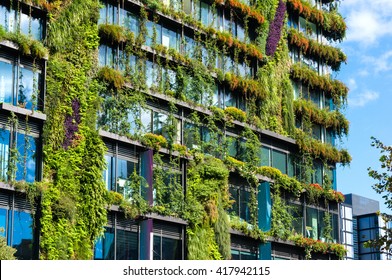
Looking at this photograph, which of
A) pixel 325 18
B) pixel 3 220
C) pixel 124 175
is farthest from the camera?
pixel 325 18

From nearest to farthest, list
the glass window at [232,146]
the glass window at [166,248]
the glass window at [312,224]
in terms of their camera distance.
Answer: the glass window at [166,248]
the glass window at [232,146]
the glass window at [312,224]

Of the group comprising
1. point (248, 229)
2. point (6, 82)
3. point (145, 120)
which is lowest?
point (248, 229)

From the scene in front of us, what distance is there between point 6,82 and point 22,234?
6.53 metres

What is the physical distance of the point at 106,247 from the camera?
136 ft

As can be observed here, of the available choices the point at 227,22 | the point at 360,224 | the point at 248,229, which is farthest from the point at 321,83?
the point at 360,224

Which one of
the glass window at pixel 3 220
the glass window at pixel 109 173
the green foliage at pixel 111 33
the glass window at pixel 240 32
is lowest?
the glass window at pixel 3 220

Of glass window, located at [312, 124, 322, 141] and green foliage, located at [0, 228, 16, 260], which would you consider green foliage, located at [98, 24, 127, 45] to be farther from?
→ glass window, located at [312, 124, 322, 141]

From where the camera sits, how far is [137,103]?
44.8 meters

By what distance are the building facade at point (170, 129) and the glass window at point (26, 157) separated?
6 centimetres

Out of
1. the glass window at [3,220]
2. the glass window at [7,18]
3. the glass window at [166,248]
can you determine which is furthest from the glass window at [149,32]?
the glass window at [3,220]

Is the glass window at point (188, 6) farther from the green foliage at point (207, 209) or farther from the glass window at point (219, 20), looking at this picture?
the green foliage at point (207, 209)

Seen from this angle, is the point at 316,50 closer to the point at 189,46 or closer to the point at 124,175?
the point at 189,46

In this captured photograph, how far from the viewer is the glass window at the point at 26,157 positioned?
3862cm

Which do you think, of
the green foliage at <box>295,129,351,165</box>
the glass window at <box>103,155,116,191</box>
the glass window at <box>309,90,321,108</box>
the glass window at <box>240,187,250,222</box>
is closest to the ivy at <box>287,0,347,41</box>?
the glass window at <box>309,90,321,108</box>
